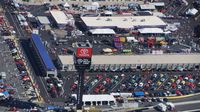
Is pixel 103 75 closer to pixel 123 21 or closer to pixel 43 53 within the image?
pixel 43 53

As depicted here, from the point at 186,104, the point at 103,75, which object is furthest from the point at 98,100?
the point at 186,104

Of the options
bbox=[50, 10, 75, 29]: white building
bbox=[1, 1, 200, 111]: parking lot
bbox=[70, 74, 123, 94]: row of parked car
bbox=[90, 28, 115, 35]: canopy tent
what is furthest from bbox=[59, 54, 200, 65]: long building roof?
bbox=[50, 10, 75, 29]: white building

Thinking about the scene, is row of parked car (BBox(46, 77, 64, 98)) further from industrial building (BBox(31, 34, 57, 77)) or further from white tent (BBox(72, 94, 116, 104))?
white tent (BBox(72, 94, 116, 104))

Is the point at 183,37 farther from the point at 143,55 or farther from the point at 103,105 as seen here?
the point at 103,105

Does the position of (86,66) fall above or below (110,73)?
above

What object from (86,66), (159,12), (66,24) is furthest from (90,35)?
(86,66)

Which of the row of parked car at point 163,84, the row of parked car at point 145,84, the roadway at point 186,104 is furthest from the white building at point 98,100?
the roadway at point 186,104
